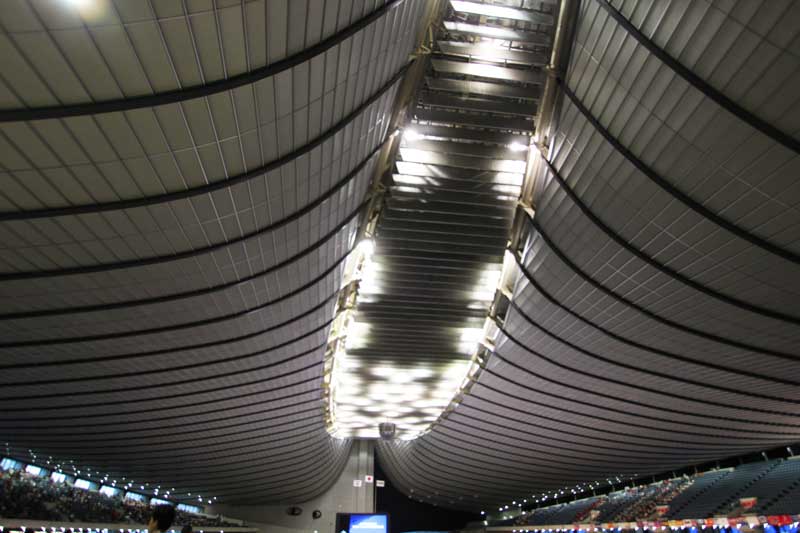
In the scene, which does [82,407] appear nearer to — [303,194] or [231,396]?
[231,396]

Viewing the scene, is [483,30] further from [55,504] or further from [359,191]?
[55,504]

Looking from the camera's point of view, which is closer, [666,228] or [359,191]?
[666,228]

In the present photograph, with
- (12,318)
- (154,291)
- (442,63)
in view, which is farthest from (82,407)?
(442,63)

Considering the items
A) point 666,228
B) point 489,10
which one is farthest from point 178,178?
point 666,228

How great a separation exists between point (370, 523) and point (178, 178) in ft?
49.7

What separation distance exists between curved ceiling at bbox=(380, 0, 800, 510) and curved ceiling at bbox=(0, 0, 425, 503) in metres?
4.72

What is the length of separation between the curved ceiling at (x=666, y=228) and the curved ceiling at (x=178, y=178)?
4723 millimetres

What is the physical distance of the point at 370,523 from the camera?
19672 millimetres

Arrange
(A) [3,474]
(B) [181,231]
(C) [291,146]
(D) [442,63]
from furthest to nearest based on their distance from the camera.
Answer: (A) [3,474]
(D) [442,63]
(B) [181,231]
(C) [291,146]

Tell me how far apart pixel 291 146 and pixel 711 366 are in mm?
20184

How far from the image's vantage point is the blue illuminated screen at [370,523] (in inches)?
773

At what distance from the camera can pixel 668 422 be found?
105 feet

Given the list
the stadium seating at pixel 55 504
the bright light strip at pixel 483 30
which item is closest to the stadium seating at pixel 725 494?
the bright light strip at pixel 483 30

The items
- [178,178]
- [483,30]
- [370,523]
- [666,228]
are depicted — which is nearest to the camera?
[178,178]
